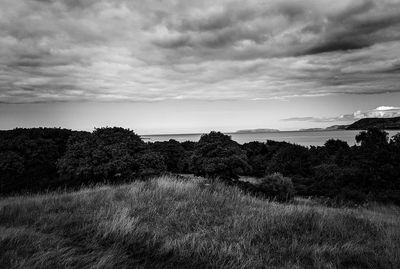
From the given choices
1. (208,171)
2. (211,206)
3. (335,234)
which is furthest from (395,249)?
(208,171)

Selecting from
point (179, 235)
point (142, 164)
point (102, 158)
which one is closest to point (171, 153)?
point (142, 164)

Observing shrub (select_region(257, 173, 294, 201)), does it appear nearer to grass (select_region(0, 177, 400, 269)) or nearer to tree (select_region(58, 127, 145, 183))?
tree (select_region(58, 127, 145, 183))

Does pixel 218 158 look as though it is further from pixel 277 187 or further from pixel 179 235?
pixel 179 235

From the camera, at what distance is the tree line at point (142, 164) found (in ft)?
51.2

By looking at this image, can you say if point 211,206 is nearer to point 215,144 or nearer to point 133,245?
point 133,245

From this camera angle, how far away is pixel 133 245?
210 inches

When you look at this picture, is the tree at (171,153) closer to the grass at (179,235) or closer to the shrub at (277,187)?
the shrub at (277,187)

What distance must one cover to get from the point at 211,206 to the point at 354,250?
3601 millimetres

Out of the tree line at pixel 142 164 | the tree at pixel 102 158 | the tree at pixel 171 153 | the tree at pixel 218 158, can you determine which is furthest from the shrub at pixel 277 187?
the tree at pixel 171 153

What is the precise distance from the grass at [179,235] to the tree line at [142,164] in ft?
20.4

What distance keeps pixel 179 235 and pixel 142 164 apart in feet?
34.7

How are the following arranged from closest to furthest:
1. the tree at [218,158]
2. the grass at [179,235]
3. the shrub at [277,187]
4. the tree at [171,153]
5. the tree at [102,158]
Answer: the grass at [179,235], the tree at [102,158], the shrub at [277,187], the tree at [218,158], the tree at [171,153]

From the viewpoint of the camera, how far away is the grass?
4676 mm

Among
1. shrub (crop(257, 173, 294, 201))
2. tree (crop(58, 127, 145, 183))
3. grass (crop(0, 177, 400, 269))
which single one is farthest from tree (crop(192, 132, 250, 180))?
grass (crop(0, 177, 400, 269))
